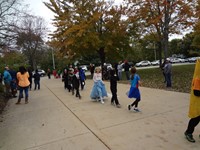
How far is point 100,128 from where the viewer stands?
17.8 feet

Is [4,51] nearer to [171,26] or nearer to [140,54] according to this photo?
[171,26]

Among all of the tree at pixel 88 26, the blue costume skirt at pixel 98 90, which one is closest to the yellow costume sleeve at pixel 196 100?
the blue costume skirt at pixel 98 90

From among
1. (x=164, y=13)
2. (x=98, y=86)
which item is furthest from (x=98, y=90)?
(x=164, y=13)

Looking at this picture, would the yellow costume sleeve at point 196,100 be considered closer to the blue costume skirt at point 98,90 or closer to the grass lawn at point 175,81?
the blue costume skirt at point 98,90

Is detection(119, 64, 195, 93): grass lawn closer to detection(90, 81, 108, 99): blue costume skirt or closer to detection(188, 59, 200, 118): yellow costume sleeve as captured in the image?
detection(90, 81, 108, 99): blue costume skirt

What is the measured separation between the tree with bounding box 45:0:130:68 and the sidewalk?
594 inches

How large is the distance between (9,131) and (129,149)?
11.9 feet

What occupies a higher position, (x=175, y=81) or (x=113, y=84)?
(x=113, y=84)

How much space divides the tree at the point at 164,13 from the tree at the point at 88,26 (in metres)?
2.57

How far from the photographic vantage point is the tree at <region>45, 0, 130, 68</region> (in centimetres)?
2200

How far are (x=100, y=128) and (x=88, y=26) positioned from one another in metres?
17.7

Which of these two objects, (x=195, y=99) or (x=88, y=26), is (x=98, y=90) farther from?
(x=88, y=26)

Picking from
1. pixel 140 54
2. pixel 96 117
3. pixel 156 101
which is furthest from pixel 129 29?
pixel 140 54

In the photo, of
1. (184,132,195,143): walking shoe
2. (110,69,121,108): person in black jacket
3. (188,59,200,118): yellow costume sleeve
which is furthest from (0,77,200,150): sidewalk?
(188,59,200,118): yellow costume sleeve
